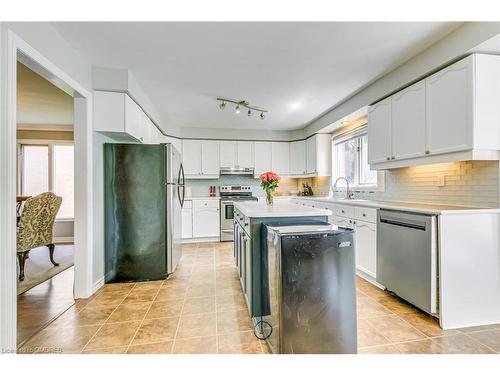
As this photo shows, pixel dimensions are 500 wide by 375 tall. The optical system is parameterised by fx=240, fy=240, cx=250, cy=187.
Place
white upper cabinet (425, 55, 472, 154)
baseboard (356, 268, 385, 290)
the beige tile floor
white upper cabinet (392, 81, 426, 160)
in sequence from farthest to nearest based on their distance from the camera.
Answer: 1. baseboard (356, 268, 385, 290)
2. white upper cabinet (392, 81, 426, 160)
3. white upper cabinet (425, 55, 472, 154)
4. the beige tile floor

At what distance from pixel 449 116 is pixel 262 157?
12.5 ft

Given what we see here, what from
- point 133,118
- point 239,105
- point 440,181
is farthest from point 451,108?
point 133,118

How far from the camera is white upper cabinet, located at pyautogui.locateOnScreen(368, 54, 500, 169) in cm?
193

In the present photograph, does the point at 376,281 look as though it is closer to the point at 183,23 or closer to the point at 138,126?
the point at 183,23

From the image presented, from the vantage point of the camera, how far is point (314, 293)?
146cm

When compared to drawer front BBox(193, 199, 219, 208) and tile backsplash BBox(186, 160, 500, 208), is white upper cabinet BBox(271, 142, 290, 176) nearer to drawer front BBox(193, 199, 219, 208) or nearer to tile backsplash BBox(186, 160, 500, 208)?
drawer front BBox(193, 199, 219, 208)

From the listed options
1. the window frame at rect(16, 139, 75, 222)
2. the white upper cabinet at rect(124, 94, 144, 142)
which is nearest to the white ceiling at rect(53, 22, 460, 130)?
the white upper cabinet at rect(124, 94, 144, 142)

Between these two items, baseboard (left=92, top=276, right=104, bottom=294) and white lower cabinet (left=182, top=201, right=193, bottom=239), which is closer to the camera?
baseboard (left=92, top=276, right=104, bottom=294)

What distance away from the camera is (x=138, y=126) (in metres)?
3.19

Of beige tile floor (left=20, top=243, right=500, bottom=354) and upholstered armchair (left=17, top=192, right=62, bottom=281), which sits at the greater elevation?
upholstered armchair (left=17, top=192, right=62, bottom=281)

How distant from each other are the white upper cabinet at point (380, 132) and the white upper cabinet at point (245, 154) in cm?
285

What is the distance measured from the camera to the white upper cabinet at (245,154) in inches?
217

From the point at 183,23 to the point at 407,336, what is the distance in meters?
2.98
